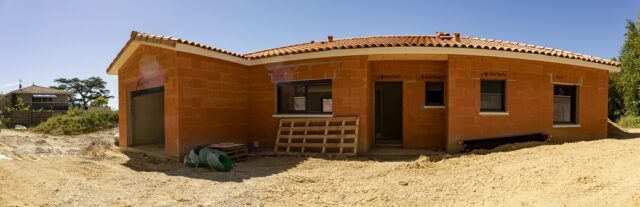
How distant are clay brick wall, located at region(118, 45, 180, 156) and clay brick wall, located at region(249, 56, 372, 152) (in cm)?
257

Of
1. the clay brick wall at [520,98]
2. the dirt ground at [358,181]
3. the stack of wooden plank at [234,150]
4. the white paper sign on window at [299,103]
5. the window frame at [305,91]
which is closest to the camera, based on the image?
the dirt ground at [358,181]

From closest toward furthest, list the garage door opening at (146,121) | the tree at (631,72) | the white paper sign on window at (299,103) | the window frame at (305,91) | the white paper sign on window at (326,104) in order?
the window frame at (305,91) → the white paper sign on window at (326,104) → the white paper sign on window at (299,103) → the garage door opening at (146,121) → the tree at (631,72)

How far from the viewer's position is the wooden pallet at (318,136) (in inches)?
354

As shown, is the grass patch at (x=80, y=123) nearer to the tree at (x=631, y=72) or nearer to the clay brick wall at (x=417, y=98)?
the clay brick wall at (x=417, y=98)

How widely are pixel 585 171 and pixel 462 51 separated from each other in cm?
419

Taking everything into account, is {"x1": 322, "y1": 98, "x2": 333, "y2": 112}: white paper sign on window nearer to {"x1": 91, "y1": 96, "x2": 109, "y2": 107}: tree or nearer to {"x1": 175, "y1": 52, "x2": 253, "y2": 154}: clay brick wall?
{"x1": 175, "y1": 52, "x2": 253, "y2": 154}: clay brick wall

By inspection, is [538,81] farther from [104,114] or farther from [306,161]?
[104,114]

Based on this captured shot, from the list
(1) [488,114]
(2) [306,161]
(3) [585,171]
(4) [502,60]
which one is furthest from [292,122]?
(3) [585,171]

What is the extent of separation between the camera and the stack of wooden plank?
8.47 metres

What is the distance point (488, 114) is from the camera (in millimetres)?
9273

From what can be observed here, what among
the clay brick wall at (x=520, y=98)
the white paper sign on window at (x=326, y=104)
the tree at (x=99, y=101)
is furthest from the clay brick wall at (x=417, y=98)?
the tree at (x=99, y=101)

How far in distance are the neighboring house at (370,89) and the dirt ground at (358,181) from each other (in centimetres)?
134

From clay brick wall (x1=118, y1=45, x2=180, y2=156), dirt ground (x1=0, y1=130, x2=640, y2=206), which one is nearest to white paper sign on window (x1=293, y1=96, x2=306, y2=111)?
dirt ground (x1=0, y1=130, x2=640, y2=206)

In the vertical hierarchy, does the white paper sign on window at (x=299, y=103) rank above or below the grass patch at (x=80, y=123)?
above
